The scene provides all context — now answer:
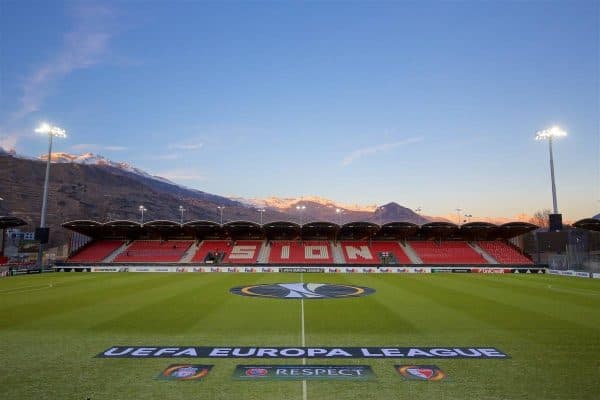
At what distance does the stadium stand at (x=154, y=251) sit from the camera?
5778 cm

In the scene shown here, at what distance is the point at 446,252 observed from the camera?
60.2 m

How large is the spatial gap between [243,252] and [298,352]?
48855 millimetres

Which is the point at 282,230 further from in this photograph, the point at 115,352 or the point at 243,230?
the point at 115,352

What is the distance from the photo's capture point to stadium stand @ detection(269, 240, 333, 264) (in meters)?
57.6

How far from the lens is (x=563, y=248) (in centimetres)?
9438

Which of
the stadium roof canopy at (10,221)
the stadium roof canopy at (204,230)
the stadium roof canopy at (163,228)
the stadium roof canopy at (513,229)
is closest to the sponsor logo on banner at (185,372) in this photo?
the stadium roof canopy at (204,230)

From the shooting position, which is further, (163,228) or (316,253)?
(163,228)

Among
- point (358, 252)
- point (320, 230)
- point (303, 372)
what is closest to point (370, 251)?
point (358, 252)

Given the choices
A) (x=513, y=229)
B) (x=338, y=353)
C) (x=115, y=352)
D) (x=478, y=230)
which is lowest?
(x=115, y=352)

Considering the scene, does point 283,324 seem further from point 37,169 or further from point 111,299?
point 37,169

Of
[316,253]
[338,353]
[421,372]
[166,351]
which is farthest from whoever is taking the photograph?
[316,253]

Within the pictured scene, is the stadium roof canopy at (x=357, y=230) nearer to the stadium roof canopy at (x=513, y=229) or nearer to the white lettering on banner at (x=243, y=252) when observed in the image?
the white lettering on banner at (x=243, y=252)

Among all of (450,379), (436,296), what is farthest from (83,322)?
(436,296)

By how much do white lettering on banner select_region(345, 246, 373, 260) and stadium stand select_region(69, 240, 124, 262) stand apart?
36.9 metres
